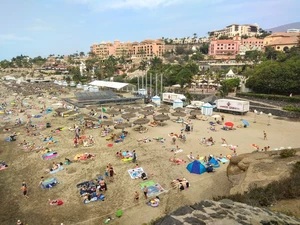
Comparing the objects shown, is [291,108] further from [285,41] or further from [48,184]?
[285,41]

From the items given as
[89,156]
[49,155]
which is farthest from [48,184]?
[49,155]

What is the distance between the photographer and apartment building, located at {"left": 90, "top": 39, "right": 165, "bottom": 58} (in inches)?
4850

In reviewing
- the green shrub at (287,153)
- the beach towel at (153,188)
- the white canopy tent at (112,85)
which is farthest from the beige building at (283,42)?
the beach towel at (153,188)

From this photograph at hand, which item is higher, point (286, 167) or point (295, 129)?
point (286, 167)

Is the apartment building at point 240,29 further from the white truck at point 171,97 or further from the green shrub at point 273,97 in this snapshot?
the white truck at point 171,97

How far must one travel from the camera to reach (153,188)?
41.0 ft

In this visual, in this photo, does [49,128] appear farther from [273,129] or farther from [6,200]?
[273,129]

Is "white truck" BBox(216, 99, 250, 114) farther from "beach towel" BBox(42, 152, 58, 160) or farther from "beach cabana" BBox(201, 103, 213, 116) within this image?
"beach towel" BBox(42, 152, 58, 160)

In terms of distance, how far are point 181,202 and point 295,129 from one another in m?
17.9

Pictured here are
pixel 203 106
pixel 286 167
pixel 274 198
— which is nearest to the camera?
pixel 274 198

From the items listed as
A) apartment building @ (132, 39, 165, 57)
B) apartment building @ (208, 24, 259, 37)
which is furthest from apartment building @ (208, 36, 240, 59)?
apartment building @ (208, 24, 259, 37)

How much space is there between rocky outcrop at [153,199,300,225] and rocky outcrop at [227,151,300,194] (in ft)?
17.9

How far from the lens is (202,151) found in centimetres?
1797

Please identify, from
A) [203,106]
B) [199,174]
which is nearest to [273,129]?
[203,106]
